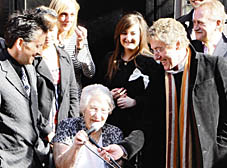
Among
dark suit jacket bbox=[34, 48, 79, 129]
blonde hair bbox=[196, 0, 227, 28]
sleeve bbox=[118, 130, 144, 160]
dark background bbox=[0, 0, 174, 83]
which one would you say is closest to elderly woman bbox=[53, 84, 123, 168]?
sleeve bbox=[118, 130, 144, 160]

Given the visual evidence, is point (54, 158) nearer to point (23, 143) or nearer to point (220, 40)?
point (23, 143)

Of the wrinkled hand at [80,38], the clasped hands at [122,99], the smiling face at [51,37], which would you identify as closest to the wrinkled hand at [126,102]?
the clasped hands at [122,99]

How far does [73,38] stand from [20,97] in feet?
3.73

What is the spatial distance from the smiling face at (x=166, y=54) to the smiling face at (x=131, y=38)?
85 cm

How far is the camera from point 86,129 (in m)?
3.67

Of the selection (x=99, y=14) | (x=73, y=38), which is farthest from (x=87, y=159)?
(x=99, y=14)

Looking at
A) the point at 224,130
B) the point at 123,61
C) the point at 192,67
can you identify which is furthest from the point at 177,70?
the point at 123,61

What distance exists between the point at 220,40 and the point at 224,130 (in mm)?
846

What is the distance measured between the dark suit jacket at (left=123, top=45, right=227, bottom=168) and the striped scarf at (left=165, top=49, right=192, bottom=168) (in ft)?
0.16

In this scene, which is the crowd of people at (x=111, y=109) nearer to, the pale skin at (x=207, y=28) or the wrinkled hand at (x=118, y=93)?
the pale skin at (x=207, y=28)

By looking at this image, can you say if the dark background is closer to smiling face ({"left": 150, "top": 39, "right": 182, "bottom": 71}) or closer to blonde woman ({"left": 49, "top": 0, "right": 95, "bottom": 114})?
blonde woman ({"left": 49, "top": 0, "right": 95, "bottom": 114})

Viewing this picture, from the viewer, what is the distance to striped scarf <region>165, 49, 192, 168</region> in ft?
11.6

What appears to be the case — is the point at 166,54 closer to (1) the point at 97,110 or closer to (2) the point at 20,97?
(1) the point at 97,110

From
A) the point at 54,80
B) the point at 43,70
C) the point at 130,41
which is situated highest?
the point at 130,41
